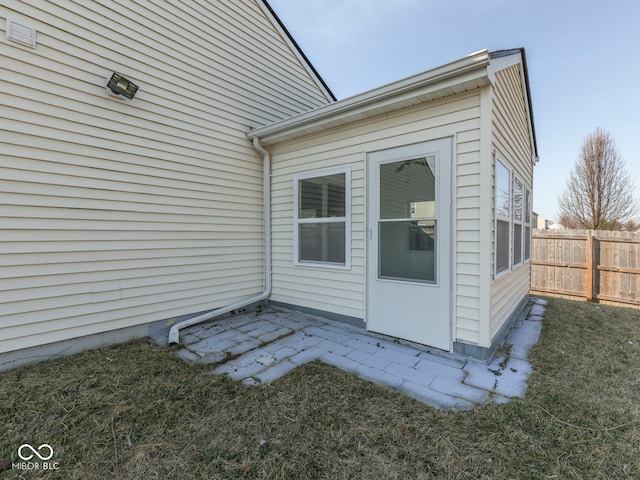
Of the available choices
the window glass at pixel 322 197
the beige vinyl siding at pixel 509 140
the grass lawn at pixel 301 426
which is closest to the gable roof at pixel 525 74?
the beige vinyl siding at pixel 509 140

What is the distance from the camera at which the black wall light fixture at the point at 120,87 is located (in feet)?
10.2

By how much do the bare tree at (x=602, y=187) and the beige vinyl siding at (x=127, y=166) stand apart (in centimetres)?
1221

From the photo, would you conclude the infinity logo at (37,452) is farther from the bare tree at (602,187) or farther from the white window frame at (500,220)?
the bare tree at (602,187)

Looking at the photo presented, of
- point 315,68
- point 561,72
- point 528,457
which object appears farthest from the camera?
point 561,72

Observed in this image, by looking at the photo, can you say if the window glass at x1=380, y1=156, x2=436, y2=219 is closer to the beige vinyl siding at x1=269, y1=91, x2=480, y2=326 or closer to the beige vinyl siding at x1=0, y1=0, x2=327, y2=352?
the beige vinyl siding at x1=269, y1=91, x2=480, y2=326

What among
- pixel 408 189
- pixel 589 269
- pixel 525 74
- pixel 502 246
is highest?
pixel 525 74

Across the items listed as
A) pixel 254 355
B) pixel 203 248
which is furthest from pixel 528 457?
pixel 203 248

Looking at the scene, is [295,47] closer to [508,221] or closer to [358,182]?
[358,182]

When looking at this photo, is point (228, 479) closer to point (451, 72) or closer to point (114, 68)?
point (451, 72)

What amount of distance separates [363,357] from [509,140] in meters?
3.29

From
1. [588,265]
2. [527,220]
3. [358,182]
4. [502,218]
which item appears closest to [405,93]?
[358,182]

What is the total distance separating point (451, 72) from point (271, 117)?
3176mm

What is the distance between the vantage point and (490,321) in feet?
9.49

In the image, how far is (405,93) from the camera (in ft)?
10.1
